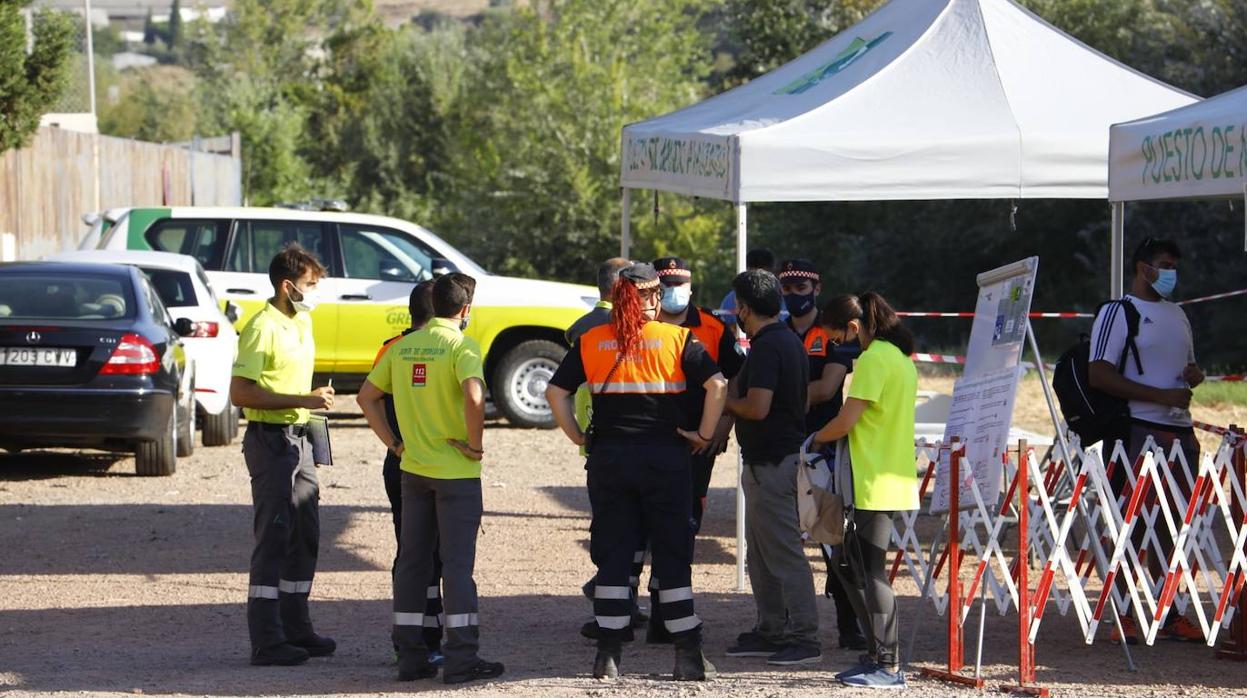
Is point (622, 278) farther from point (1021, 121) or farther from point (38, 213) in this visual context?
point (38, 213)

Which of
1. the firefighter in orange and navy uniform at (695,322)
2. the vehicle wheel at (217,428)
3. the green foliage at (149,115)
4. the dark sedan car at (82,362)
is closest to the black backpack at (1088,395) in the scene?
the firefighter in orange and navy uniform at (695,322)

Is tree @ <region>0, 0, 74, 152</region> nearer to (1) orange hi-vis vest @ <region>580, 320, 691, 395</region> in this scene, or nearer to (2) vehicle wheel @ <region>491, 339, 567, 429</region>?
(2) vehicle wheel @ <region>491, 339, 567, 429</region>

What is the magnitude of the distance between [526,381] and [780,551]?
9060mm

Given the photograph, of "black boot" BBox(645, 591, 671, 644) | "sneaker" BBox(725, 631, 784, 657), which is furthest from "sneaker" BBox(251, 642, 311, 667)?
"sneaker" BBox(725, 631, 784, 657)

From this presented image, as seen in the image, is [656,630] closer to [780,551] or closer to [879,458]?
[780,551]

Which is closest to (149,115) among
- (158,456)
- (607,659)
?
(158,456)

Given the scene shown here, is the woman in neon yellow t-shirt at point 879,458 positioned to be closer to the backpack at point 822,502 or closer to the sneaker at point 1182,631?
the backpack at point 822,502

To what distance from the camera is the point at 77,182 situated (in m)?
25.0

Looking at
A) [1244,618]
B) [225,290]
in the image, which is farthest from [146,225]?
[1244,618]

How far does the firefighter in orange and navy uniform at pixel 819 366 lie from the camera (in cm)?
765

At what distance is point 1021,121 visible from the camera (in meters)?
9.44

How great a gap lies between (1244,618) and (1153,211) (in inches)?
691

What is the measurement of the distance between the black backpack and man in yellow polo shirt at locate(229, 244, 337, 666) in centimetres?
346

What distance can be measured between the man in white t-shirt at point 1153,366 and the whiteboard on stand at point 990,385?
64 cm
